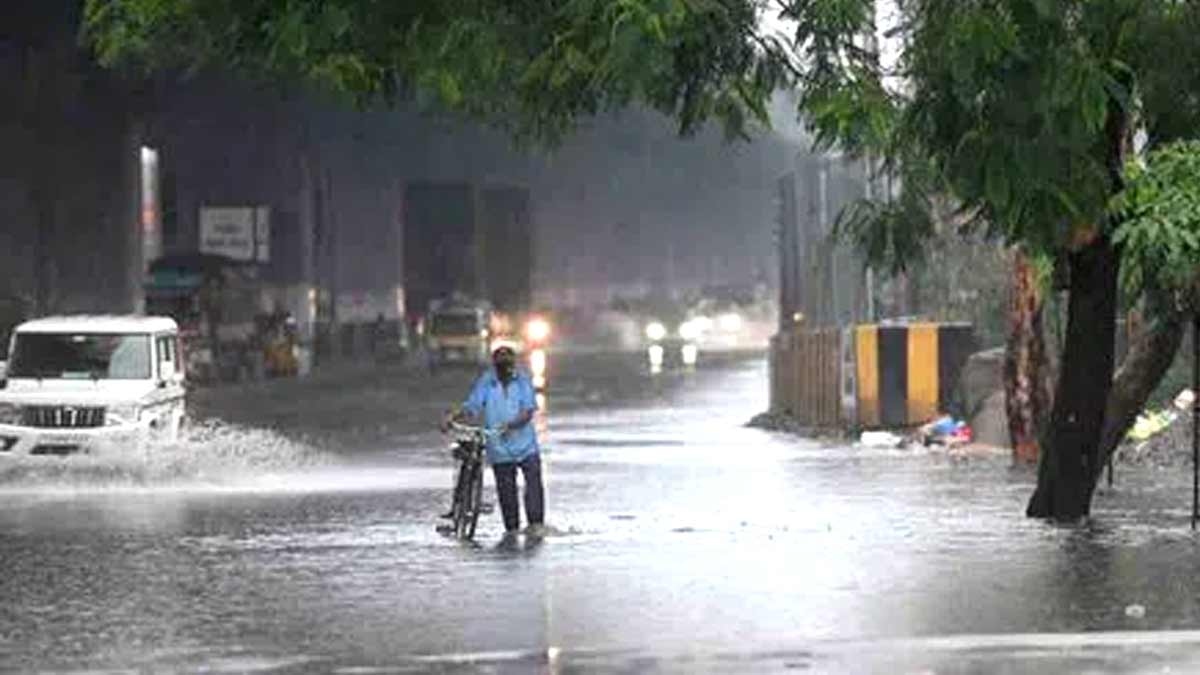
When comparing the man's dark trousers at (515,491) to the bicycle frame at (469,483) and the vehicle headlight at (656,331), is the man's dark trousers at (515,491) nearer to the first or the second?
the bicycle frame at (469,483)

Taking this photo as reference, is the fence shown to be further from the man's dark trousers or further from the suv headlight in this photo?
the man's dark trousers

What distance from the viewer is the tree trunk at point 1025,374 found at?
24344mm

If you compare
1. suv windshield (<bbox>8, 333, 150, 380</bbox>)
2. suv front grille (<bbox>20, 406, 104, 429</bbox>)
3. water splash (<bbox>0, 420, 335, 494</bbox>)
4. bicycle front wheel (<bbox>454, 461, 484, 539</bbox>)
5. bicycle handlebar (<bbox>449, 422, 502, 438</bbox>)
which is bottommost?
water splash (<bbox>0, 420, 335, 494</bbox>)

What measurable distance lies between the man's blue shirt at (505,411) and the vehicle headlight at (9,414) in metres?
8.80

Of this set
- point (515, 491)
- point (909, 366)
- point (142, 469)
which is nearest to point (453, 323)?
point (909, 366)

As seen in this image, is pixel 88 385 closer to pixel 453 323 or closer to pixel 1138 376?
pixel 1138 376

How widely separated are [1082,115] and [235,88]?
55.8 meters

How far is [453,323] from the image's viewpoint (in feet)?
232

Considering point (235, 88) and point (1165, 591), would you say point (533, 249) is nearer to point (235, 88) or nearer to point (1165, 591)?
point (235, 88)

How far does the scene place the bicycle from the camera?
16.9 m

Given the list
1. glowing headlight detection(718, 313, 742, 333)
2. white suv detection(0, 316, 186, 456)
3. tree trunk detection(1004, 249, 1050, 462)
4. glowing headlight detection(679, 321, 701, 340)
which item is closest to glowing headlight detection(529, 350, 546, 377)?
glowing headlight detection(679, 321, 701, 340)

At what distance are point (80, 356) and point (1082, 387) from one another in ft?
42.4

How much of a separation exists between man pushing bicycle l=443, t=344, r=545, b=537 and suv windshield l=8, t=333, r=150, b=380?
29.3 ft

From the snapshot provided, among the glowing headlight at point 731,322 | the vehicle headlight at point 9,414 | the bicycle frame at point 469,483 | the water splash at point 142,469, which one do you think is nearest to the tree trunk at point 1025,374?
the water splash at point 142,469
